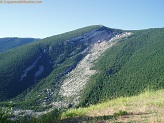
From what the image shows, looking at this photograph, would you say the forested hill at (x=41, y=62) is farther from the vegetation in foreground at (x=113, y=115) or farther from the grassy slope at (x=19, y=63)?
the vegetation in foreground at (x=113, y=115)

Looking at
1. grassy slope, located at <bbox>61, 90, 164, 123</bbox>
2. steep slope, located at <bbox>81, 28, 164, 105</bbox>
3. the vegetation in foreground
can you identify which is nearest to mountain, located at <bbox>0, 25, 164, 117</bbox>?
steep slope, located at <bbox>81, 28, 164, 105</bbox>

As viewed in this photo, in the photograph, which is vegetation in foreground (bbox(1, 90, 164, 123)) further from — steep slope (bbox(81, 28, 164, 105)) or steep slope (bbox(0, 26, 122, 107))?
steep slope (bbox(0, 26, 122, 107))

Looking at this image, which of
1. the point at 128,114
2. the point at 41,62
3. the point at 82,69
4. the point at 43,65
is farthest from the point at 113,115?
the point at 41,62

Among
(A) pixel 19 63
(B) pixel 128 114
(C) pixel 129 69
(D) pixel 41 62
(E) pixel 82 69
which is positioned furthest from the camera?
(D) pixel 41 62

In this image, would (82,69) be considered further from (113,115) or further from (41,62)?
(113,115)

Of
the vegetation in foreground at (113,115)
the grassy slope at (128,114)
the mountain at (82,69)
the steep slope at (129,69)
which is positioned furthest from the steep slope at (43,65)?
the vegetation in foreground at (113,115)

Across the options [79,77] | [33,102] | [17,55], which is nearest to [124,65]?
[79,77]

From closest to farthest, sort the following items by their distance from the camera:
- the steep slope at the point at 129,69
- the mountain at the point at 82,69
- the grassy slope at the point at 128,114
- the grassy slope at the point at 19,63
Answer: the grassy slope at the point at 128,114
the steep slope at the point at 129,69
the mountain at the point at 82,69
the grassy slope at the point at 19,63
